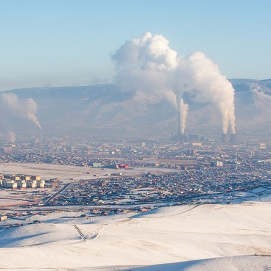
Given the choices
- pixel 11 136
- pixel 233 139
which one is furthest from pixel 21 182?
pixel 11 136

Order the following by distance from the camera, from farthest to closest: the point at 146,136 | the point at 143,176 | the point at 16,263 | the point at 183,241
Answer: the point at 146,136
the point at 143,176
the point at 183,241
the point at 16,263

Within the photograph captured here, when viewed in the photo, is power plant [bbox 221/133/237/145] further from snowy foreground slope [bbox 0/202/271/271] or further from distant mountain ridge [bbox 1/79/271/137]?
snowy foreground slope [bbox 0/202/271/271]

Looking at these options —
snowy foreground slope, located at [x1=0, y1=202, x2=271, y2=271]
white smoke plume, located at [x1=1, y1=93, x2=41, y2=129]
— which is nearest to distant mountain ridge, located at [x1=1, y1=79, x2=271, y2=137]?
white smoke plume, located at [x1=1, y1=93, x2=41, y2=129]

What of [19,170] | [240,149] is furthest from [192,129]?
[19,170]

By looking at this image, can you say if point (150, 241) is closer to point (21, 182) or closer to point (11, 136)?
point (21, 182)

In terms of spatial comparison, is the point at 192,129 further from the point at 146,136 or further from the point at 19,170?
the point at 19,170

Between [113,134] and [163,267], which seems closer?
[163,267]

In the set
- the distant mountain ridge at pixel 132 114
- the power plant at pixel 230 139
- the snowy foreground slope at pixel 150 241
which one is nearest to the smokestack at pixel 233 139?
the power plant at pixel 230 139
